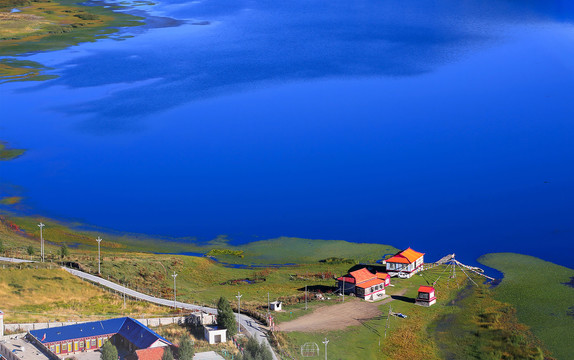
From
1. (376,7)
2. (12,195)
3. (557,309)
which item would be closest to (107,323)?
(557,309)

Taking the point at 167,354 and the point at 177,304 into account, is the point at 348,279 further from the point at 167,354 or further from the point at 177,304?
the point at 167,354

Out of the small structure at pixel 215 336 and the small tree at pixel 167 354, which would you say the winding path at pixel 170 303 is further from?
the small tree at pixel 167 354

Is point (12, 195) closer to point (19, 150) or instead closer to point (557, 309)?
point (19, 150)

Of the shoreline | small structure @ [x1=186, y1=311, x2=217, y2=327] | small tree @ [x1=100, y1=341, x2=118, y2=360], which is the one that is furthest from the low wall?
the shoreline

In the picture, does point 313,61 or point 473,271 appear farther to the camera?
point 313,61

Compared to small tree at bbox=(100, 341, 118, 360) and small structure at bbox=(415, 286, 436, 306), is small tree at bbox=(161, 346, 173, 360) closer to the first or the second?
small tree at bbox=(100, 341, 118, 360)

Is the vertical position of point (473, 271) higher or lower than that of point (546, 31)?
lower
